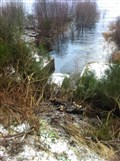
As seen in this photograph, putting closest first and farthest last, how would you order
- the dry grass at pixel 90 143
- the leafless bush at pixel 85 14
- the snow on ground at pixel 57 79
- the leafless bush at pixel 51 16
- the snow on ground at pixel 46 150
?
1. the snow on ground at pixel 46 150
2. the dry grass at pixel 90 143
3. the snow on ground at pixel 57 79
4. the leafless bush at pixel 51 16
5. the leafless bush at pixel 85 14

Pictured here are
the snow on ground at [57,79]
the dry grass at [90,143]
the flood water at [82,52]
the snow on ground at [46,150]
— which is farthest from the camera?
the flood water at [82,52]

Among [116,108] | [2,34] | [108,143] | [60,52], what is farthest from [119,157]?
[60,52]

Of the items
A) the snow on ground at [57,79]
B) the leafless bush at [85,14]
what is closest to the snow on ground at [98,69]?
the snow on ground at [57,79]

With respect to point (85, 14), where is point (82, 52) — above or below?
below

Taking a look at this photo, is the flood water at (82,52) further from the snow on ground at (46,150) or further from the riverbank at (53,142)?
the snow on ground at (46,150)

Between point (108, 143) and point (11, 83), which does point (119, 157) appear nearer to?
point (108, 143)

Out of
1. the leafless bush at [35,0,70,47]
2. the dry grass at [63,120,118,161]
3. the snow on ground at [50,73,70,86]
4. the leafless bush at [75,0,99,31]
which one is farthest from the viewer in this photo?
the leafless bush at [75,0,99,31]

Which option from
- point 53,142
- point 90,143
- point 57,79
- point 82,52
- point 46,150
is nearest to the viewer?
point 46,150

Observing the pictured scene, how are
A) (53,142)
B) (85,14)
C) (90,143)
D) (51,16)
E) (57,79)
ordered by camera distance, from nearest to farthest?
(53,142) → (90,143) → (57,79) → (51,16) → (85,14)

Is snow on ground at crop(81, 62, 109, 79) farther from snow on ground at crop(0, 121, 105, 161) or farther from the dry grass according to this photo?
snow on ground at crop(0, 121, 105, 161)

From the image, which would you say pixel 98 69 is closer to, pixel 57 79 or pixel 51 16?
pixel 57 79

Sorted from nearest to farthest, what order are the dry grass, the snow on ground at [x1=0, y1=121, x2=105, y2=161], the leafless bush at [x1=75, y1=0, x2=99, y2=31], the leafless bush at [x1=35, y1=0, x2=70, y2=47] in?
the snow on ground at [x1=0, y1=121, x2=105, y2=161] < the dry grass < the leafless bush at [x1=35, y1=0, x2=70, y2=47] < the leafless bush at [x1=75, y1=0, x2=99, y2=31]

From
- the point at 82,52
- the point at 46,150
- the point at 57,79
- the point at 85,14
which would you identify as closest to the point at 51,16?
the point at 85,14

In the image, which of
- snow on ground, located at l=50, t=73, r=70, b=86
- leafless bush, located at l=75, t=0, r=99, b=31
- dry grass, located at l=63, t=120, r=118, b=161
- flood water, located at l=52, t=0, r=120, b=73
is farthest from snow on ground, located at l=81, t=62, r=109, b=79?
leafless bush, located at l=75, t=0, r=99, b=31
